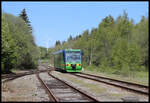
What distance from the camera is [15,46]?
110ft

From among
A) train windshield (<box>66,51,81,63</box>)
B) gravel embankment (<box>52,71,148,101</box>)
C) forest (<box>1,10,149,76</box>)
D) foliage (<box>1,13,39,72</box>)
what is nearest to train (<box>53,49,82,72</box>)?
train windshield (<box>66,51,81,63</box>)

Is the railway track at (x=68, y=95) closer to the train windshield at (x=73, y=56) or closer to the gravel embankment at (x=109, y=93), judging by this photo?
the gravel embankment at (x=109, y=93)

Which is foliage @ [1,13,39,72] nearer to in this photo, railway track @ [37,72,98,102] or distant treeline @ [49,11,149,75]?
distant treeline @ [49,11,149,75]

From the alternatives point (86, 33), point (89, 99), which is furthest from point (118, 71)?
point (86, 33)

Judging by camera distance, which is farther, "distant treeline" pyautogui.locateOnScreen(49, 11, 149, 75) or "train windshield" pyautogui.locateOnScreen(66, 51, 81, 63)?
"distant treeline" pyautogui.locateOnScreen(49, 11, 149, 75)

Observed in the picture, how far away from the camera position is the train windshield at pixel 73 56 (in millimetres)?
29856

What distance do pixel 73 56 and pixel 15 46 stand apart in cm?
932

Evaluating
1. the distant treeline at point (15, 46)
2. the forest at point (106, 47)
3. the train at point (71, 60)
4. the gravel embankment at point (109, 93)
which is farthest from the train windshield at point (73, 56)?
the gravel embankment at point (109, 93)

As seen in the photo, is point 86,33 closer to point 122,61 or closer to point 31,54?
point 31,54

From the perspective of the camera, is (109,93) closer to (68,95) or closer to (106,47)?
(68,95)

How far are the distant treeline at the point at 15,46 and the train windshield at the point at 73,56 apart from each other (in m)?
8.25

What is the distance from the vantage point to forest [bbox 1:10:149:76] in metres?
32.7

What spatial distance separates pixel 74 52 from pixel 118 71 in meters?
9.90

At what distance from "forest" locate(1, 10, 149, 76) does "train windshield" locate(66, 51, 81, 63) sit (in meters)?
7.10
